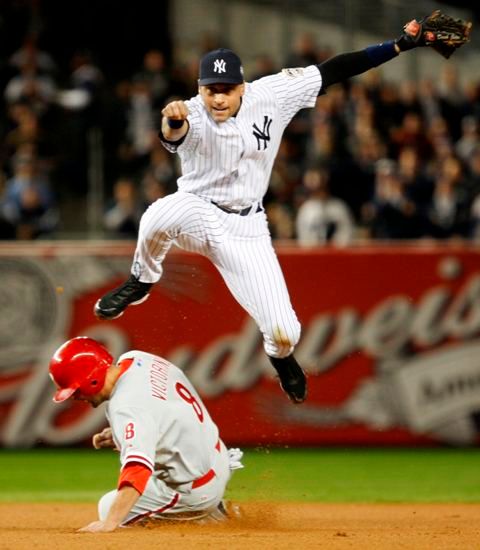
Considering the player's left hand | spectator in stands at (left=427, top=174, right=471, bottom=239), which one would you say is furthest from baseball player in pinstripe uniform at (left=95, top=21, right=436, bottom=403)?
spectator in stands at (left=427, top=174, right=471, bottom=239)

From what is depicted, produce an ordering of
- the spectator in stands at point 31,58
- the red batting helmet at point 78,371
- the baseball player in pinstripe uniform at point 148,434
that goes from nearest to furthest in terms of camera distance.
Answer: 1. the baseball player in pinstripe uniform at point 148,434
2. the red batting helmet at point 78,371
3. the spectator in stands at point 31,58

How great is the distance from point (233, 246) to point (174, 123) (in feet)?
3.17

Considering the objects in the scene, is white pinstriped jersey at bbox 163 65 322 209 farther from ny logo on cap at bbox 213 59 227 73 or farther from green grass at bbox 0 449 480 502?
green grass at bbox 0 449 480 502

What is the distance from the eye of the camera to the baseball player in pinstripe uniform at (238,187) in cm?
771

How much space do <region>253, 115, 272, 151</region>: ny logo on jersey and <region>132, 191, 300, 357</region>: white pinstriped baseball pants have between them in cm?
48

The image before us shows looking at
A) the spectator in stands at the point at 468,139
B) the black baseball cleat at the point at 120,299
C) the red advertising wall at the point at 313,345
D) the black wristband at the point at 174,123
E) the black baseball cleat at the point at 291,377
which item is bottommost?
the red advertising wall at the point at 313,345

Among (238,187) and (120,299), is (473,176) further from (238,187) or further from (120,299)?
(120,299)

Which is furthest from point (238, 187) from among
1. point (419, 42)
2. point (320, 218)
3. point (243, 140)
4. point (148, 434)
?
point (320, 218)

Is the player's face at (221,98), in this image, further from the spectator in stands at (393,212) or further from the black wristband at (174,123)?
the spectator in stands at (393,212)

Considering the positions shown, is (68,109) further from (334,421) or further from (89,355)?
(89,355)

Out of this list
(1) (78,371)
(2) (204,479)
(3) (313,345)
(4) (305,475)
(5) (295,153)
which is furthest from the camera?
(5) (295,153)

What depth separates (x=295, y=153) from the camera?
15469 millimetres

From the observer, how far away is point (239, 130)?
7742 mm

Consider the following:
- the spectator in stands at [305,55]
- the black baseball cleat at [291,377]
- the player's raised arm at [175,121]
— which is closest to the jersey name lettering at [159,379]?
the black baseball cleat at [291,377]
